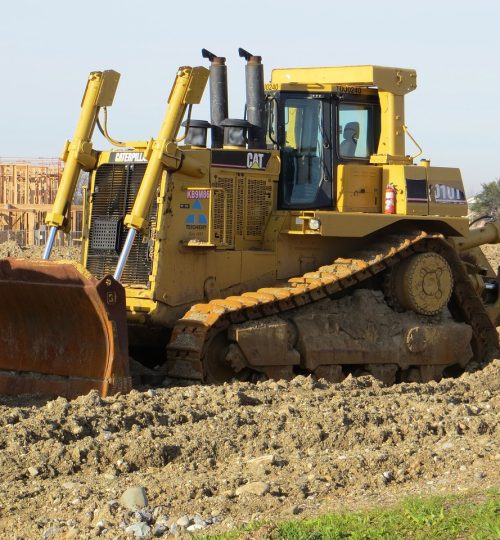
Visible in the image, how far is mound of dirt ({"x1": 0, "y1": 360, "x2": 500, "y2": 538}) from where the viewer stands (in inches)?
280

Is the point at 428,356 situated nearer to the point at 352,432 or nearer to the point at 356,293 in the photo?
the point at 356,293

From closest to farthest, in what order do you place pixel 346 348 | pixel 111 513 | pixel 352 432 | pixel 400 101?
pixel 111 513 < pixel 352 432 < pixel 346 348 < pixel 400 101

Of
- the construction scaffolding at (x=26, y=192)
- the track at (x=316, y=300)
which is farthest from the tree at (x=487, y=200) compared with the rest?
the track at (x=316, y=300)

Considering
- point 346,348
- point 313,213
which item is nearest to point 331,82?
point 313,213

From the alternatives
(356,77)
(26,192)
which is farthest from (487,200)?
(356,77)

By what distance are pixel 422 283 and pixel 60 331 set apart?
13.4 feet

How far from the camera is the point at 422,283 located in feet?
42.5

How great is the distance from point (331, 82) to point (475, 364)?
3669 mm

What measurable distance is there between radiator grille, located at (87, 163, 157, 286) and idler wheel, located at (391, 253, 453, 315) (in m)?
2.89

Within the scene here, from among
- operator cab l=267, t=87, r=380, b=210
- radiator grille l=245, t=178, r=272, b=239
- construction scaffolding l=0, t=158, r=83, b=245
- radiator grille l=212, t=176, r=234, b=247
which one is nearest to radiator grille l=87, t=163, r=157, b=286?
radiator grille l=212, t=176, r=234, b=247

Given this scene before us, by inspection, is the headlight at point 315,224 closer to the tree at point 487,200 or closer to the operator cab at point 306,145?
the operator cab at point 306,145

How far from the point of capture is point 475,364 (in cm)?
1378

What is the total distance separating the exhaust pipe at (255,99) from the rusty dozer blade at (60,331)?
108 inches

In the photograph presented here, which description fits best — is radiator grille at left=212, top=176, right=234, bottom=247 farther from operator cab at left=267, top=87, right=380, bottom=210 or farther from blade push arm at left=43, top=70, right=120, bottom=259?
blade push arm at left=43, top=70, right=120, bottom=259
